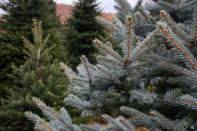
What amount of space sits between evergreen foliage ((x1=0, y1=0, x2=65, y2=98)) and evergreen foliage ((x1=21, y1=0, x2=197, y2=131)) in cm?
645

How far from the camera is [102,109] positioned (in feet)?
10.4

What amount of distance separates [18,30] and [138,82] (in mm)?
8367

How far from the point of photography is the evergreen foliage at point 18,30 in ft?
33.1

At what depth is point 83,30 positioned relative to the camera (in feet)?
58.5

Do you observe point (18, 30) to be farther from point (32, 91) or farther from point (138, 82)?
point (138, 82)

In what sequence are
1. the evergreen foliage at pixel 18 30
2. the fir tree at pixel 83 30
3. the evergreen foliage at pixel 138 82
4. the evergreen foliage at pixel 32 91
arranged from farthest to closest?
1. the fir tree at pixel 83 30
2. the evergreen foliage at pixel 18 30
3. the evergreen foliage at pixel 32 91
4. the evergreen foliage at pixel 138 82

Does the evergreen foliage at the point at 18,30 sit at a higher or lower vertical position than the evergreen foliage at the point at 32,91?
higher

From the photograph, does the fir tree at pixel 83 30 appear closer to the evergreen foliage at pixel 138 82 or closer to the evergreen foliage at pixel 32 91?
the evergreen foliage at pixel 32 91

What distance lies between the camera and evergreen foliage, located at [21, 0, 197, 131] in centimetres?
258

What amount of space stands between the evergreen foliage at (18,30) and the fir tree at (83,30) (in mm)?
5278

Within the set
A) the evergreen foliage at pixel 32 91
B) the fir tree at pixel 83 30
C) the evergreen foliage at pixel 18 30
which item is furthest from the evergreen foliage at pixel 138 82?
the fir tree at pixel 83 30

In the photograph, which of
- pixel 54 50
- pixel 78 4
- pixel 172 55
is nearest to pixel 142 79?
pixel 172 55

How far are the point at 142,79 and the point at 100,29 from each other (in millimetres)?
13988

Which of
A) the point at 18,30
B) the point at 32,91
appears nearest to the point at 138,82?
the point at 32,91
